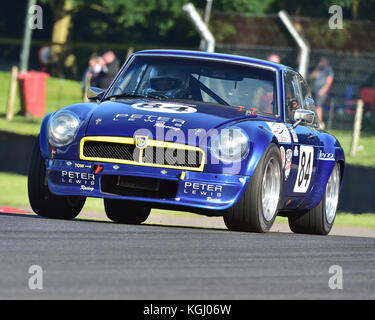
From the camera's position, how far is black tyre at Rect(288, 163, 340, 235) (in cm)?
1098

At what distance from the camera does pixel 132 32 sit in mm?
53938

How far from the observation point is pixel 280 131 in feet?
31.6

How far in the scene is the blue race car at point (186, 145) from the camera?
29.1 ft

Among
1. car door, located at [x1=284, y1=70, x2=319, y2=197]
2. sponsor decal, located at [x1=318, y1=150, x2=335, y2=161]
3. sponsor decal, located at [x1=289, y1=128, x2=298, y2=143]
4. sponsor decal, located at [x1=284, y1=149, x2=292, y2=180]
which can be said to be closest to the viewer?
sponsor decal, located at [x1=284, y1=149, x2=292, y2=180]

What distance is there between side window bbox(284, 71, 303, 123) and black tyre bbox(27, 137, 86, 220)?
79.0 inches

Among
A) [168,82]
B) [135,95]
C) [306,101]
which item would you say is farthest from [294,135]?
[135,95]

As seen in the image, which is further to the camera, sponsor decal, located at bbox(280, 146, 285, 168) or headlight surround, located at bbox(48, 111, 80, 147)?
sponsor decal, located at bbox(280, 146, 285, 168)

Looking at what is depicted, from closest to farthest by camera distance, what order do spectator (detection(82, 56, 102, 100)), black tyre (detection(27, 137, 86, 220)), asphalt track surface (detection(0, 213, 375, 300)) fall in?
asphalt track surface (detection(0, 213, 375, 300)), black tyre (detection(27, 137, 86, 220)), spectator (detection(82, 56, 102, 100))

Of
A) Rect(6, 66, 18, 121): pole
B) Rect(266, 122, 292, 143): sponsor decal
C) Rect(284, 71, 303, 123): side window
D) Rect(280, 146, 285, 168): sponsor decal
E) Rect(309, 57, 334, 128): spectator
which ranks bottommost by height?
Rect(6, 66, 18, 121): pole

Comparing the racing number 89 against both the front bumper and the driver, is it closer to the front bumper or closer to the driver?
the driver

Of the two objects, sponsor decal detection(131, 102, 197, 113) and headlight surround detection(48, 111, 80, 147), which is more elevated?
sponsor decal detection(131, 102, 197, 113)

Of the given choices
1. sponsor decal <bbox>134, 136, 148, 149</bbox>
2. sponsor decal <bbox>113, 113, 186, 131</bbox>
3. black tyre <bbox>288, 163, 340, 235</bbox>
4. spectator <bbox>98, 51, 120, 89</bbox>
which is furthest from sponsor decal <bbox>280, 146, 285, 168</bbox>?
spectator <bbox>98, 51, 120, 89</bbox>

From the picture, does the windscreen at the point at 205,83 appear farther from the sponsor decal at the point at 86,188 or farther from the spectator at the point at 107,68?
the spectator at the point at 107,68

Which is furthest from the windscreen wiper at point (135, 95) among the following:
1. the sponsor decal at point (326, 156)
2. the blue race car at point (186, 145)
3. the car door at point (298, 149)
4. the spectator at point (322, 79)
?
the spectator at point (322, 79)
